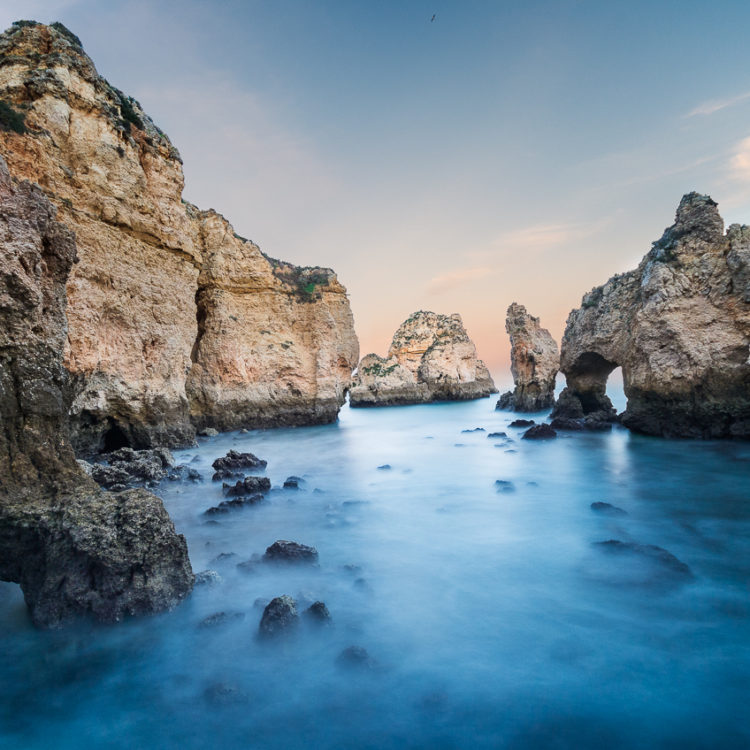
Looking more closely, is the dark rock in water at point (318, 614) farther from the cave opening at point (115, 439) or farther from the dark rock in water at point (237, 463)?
the cave opening at point (115, 439)

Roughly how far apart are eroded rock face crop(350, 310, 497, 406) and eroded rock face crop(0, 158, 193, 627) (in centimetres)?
4294

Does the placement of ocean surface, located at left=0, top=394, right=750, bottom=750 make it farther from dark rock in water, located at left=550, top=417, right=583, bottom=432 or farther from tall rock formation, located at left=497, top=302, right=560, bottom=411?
tall rock formation, located at left=497, top=302, right=560, bottom=411

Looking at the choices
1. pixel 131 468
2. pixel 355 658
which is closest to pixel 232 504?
pixel 131 468

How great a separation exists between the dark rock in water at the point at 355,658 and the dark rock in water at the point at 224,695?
2.56ft

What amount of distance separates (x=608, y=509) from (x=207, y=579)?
6978 mm

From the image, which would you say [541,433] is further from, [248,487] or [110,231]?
[110,231]

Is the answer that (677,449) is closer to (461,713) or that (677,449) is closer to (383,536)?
(383,536)

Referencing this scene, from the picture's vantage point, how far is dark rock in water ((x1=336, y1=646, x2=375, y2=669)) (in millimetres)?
3098

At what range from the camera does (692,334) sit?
38.9 feet

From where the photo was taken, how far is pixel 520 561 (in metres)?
5.07

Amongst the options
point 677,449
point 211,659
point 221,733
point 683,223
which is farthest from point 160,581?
point 683,223

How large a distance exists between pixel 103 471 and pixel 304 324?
1717cm

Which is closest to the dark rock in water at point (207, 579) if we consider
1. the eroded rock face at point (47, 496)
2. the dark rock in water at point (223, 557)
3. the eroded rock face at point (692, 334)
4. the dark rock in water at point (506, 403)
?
the eroded rock face at point (47, 496)

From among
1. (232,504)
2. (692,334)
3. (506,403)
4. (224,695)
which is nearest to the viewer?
(224,695)
